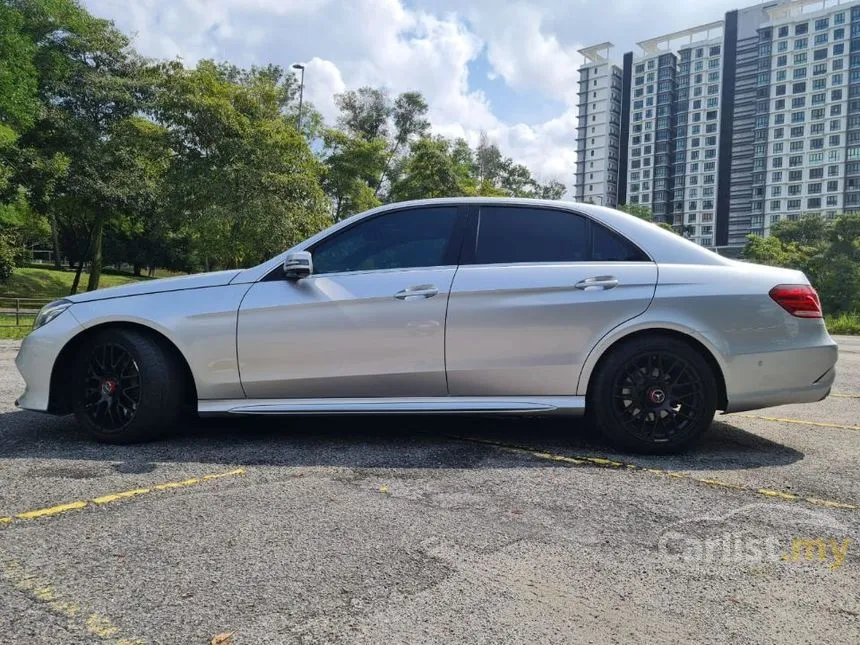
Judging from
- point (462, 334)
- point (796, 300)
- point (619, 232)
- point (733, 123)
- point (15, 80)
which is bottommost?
point (462, 334)

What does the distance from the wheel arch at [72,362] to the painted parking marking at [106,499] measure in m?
0.89

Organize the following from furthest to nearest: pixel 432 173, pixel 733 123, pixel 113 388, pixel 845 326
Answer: pixel 733 123 < pixel 432 173 < pixel 845 326 < pixel 113 388

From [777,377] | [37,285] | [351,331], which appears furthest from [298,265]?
[37,285]

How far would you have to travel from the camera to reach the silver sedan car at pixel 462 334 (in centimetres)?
390

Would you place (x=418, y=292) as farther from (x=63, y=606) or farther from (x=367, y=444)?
(x=63, y=606)

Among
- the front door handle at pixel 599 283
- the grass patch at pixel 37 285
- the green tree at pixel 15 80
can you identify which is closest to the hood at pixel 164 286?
the front door handle at pixel 599 283

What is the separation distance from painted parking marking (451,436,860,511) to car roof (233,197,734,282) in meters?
1.25

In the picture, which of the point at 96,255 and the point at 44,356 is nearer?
the point at 44,356

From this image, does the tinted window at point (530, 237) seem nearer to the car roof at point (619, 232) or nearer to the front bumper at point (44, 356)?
the car roof at point (619, 232)

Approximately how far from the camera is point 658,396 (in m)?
3.89

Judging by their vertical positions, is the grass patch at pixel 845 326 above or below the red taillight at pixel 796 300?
below

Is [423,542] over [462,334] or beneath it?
beneath

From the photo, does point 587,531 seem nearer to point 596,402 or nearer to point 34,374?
point 596,402

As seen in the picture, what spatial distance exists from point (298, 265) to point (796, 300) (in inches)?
115
